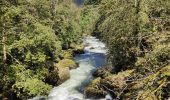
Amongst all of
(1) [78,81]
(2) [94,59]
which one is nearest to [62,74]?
(1) [78,81]

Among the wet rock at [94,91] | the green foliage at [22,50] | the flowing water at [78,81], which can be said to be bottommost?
the flowing water at [78,81]

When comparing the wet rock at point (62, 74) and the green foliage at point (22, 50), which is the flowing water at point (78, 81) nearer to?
the wet rock at point (62, 74)

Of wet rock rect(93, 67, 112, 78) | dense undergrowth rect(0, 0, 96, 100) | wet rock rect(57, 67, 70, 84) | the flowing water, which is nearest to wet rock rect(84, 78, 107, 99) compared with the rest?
the flowing water

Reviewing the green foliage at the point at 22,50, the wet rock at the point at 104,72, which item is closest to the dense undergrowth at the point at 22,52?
the green foliage at the point at 22,50

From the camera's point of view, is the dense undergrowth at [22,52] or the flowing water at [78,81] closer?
the dense undergrowth at [22,52]

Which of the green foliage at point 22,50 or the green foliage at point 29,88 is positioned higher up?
Result: the green foliage at point 22,50

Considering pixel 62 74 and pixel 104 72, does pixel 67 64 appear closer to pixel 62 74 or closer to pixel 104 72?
pixel 62 74

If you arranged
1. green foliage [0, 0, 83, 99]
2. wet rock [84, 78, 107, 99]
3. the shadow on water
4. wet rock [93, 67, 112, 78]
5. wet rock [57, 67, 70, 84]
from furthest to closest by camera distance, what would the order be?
the shadow on water, wet rock [57, 67, 70, 84], wet rock [93, 67, 112, 78], wet rock [84, 78, 107, 99], green foliage [0, 0, 83, 99]

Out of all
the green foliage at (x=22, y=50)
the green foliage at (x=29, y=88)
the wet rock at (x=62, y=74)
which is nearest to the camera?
the green foliage at (x=29, y=88)

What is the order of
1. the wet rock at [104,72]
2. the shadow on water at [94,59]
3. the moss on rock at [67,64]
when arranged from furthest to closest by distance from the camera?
1. the shadow on water at [94,59]
2. the moss on rock at [67,64]
3. the wet rock at [104,72]

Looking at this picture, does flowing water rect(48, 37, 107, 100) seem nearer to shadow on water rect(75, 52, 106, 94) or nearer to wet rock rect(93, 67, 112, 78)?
shadow on water rect(75, 52, 106, 94)

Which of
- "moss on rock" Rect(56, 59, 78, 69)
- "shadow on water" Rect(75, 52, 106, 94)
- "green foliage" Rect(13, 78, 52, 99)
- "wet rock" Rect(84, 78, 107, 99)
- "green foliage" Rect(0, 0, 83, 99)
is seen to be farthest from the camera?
"shadow on water" Rect(75, 52, 106, 94)

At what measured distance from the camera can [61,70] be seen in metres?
27.4

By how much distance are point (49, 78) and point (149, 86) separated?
71.7ft
